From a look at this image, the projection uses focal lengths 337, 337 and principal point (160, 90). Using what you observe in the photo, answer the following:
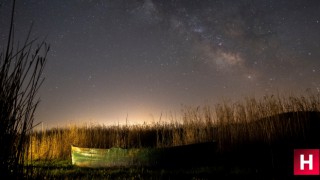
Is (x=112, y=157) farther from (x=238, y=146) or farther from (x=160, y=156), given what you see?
(x=238, y=146)

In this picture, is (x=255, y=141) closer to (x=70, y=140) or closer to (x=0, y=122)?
(x=70, y=140)

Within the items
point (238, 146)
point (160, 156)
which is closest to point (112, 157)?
point (160, 156)

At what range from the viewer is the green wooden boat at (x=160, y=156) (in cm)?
826

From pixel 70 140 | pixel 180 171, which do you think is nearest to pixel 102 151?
pixel 180 171

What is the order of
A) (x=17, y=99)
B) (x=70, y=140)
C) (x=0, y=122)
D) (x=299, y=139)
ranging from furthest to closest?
(x=70, y=140) → (x=299, y=139) → (x=17, y=99) → (x=0, y=122)

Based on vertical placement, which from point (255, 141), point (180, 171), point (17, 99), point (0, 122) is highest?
point (17, 99)

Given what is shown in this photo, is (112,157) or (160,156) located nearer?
(160,156)

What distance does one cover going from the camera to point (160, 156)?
8.26 meters

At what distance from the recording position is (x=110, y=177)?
707 cm

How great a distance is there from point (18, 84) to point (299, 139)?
24.8 ft

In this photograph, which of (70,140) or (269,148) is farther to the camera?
(70,140)

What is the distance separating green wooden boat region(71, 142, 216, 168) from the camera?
826 centimetres

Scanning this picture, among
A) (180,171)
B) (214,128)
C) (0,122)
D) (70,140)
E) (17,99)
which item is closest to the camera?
(0,122)

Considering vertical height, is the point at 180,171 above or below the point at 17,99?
below
